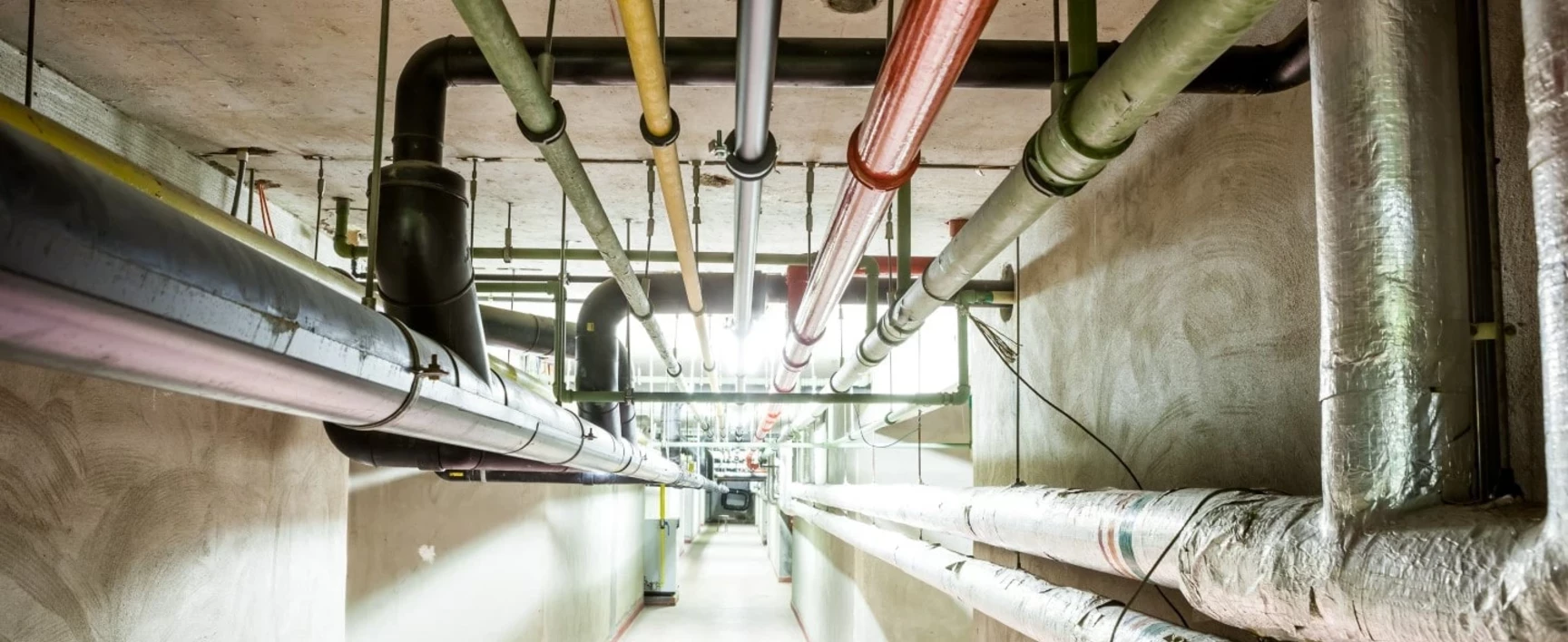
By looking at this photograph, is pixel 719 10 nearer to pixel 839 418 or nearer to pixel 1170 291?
pixel 1170 291

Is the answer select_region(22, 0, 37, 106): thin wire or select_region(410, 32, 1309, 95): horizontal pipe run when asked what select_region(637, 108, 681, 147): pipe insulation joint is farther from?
select_region(22, 0, 37, 106): thin wire

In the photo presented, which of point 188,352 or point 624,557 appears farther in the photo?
point 624,557

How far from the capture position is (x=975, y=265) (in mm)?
1699

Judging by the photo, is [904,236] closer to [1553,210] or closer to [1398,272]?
[1398,272]

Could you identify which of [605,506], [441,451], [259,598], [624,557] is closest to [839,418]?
[605,506]

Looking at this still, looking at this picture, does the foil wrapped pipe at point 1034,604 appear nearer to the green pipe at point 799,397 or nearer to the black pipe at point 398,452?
the green pipe at point 799,397

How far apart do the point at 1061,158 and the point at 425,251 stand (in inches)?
44.1

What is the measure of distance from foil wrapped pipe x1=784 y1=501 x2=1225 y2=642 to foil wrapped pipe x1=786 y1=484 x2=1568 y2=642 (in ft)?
0.26

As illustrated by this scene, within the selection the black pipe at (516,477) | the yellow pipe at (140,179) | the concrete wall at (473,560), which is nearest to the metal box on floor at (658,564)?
the concrete wall at (473,560)

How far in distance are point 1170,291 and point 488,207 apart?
2482 millimetres

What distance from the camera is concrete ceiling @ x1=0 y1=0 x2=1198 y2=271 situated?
1.88 metres

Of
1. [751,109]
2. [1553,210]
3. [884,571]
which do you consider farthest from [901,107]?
[884,571]

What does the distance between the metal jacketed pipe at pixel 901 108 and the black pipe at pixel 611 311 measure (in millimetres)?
1579

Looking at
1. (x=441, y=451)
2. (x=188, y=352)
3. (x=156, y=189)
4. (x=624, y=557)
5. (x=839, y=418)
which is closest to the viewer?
(x=188, y=352)
